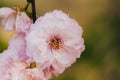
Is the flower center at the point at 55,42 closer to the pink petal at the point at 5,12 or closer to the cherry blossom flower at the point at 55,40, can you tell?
the cherry blossom flower at the point at 55,40

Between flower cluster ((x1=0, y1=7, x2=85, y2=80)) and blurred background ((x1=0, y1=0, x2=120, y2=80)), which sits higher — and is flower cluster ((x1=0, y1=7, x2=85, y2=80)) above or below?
above

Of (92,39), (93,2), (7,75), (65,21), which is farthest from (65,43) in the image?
(93,2)

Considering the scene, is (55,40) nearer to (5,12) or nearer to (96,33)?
(5,12)

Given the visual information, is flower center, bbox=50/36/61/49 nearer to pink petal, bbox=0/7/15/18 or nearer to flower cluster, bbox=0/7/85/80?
flower cluster, bbox=0/7/85/80

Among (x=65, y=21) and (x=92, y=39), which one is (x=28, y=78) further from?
(x=92, y=39)

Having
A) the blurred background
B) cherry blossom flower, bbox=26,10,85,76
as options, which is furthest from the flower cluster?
the blurred background

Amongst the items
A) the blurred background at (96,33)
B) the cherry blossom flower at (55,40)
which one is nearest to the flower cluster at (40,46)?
the cherry blossom flower at (55,40)

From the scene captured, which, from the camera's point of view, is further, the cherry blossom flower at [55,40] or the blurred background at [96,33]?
the blurred background at [96,33]
